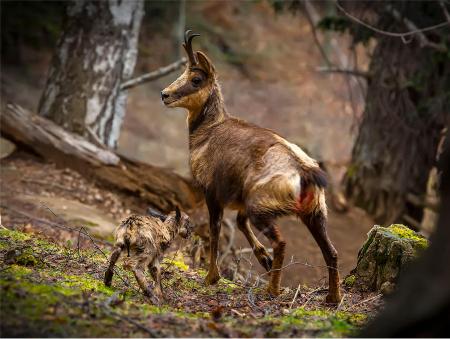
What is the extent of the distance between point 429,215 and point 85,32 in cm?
1216

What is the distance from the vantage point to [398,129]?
1719 centimetres

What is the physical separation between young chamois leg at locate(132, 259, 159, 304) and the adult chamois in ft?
3.91

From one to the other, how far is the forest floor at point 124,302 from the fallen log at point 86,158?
2108mm

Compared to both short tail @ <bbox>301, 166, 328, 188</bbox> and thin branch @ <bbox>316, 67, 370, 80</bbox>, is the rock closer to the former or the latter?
short tail @ <bbox>301, 166, 328, 188</bbox>

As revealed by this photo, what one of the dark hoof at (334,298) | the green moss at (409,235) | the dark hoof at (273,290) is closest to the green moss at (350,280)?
the green moss at (409,235)

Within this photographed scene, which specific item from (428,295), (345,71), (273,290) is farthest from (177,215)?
(345,71)

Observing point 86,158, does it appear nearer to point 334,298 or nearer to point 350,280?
point 350,280

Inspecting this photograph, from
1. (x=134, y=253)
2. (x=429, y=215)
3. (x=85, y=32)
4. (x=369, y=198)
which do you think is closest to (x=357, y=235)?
(x=369, y=198)

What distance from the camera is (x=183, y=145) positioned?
1026 inches

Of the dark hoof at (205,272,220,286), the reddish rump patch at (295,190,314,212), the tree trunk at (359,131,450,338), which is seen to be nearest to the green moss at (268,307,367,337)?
the reddish rump patch at (295,190,314,212)

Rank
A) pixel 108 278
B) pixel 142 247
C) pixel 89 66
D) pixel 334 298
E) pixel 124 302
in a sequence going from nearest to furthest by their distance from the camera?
1. pixel 124 302
2. pixel 142 247
3. pixel 108 278
4. pixel 334 298
5. pixel 89 66

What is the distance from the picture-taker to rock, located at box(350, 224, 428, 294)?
7.82 m

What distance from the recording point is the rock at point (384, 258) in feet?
25.7

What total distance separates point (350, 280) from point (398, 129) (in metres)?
9.58
